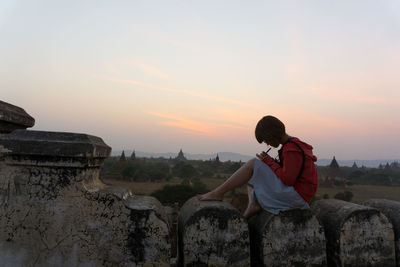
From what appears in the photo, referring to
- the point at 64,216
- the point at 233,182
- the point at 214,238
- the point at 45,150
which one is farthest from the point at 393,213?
the point at 45,150

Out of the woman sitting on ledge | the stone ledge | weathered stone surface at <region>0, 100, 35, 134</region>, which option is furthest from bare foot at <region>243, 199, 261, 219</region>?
weathered stone surface at <region>0, 100, 35, 134</region>

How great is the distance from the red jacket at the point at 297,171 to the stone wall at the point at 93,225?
0.25m

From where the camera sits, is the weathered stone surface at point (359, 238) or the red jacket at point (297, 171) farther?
the red jacket at point (297, 171)

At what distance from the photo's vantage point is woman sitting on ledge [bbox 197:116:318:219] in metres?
2.18

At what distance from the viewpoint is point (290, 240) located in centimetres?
201

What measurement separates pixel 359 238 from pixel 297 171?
0.63 m

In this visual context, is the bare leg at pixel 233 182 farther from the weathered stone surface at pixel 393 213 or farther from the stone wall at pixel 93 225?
the weathered stone surface at pixel 393 213

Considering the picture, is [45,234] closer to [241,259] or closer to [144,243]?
[144,243]

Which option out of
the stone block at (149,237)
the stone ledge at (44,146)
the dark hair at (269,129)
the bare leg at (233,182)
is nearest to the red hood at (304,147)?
the dark hair at (269,129)

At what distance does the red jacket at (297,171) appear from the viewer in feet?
7.29

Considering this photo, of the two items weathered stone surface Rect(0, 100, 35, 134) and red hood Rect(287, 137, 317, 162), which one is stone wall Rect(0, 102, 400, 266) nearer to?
weathered stone surface Rect(0, 100, 35, 134)

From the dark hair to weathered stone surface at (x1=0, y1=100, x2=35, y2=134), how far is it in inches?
77.4

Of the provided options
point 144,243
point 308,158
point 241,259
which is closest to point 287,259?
point 241,259

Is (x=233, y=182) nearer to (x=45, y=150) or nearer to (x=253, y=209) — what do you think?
(x=253, y=209)
